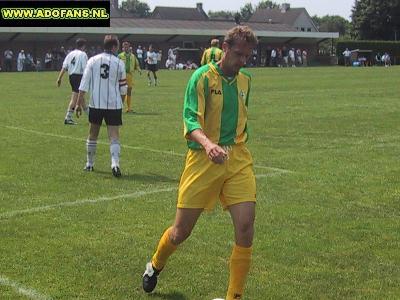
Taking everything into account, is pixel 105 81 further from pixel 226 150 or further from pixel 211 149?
pixel 211 149

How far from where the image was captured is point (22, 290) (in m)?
5.13

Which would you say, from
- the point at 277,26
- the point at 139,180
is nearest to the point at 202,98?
the point at 139,180

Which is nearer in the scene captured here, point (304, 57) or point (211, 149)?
point (211, 149)

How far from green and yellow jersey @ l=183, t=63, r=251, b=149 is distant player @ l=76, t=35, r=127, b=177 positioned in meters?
5.10

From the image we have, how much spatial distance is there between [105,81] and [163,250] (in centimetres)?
520

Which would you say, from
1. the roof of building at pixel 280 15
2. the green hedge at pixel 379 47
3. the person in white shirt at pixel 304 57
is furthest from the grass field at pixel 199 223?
the roof of building at pixel 280 15

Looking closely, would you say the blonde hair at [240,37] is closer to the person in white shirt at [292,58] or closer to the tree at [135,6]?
the person in white shirt at [292,58]

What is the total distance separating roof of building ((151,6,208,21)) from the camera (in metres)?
113

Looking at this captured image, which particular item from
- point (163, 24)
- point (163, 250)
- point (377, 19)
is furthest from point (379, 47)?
point (163, 250)

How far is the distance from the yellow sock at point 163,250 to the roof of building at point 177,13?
109 metres

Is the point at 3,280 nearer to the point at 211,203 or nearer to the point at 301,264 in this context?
the point at 211,203

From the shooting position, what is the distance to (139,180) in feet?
31.1

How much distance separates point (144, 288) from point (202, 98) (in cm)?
158

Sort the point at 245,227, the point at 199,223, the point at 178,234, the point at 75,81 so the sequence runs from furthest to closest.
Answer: the point at 75,81 → the point at 199,223 → the point at 178,234 → the point at 245,227
